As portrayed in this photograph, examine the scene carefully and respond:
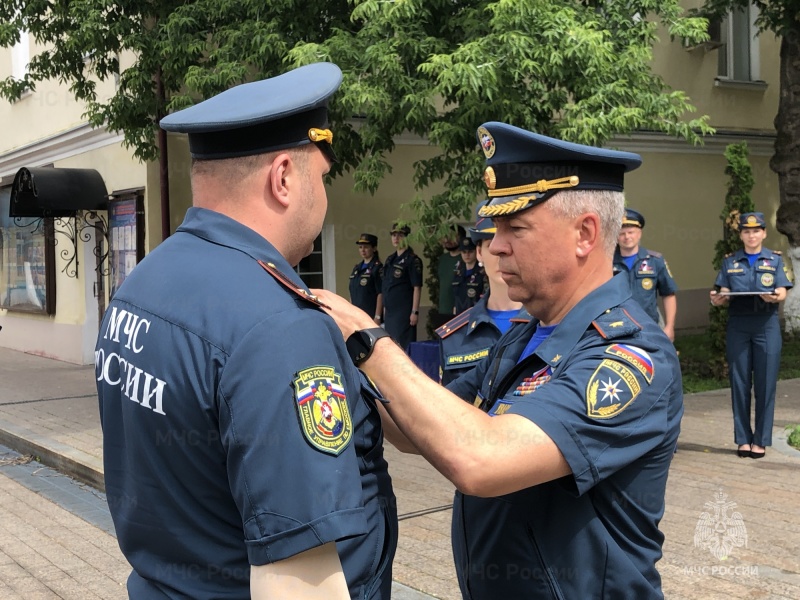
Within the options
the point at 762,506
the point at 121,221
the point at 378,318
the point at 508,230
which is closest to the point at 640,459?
the point at 508,230

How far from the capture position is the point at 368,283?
13.4 metres

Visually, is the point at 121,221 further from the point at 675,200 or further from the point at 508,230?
the point at 508,230

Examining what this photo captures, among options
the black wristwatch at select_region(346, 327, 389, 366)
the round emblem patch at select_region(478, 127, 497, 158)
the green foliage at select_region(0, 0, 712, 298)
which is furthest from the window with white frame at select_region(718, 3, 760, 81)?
the black wristwatch at select_region(346, 327, 389, 366)

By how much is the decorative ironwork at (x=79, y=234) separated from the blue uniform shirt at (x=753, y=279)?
10226mm

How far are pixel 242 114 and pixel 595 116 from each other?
6786 millimetres

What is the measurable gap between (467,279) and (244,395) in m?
10.7

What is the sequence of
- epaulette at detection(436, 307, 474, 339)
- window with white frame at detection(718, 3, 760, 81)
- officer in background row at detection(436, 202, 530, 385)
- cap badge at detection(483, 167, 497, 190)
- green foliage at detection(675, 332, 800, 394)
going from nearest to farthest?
cap badge at detection(483, 167, 497, 190)
officer in background row at detection(436, 202, 530, 385)
epaulette at detection(436, 307, 474, 339)
green foliage at detection(675, 332, 800, 394)
window with white frame at detection(718, 3, 760, 81)

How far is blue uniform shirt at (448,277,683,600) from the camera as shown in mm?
1746

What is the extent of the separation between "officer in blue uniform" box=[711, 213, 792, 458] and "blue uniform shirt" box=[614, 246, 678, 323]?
441 mm

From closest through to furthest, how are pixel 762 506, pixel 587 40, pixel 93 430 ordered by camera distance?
pixel 762 506
pixel 587 40
pixel 93 430

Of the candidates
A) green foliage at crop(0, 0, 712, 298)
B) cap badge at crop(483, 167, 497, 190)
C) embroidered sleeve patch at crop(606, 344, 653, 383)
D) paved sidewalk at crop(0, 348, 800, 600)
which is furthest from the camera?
green foliage at crop(0, 0, 712, 298)

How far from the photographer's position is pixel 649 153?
55.1 feet

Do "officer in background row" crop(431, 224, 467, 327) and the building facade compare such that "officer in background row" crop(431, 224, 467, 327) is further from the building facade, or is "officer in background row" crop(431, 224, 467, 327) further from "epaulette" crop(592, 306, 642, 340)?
"epaulette" crop(592, 306, 642, 340)

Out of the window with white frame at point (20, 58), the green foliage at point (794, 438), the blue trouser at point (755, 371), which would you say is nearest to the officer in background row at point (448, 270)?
the blue trouser at point (755, 371)
